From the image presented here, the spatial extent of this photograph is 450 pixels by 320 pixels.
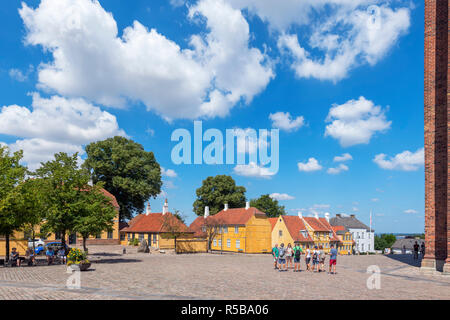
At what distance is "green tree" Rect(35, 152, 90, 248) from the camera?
2770cm

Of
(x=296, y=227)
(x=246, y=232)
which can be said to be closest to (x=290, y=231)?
(x=296, y=227)

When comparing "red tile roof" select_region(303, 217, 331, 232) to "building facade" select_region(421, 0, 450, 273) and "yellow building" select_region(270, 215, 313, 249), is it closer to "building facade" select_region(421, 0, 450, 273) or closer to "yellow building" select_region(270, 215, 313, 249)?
"yellow building" select_region(270, 215, 313, 249)

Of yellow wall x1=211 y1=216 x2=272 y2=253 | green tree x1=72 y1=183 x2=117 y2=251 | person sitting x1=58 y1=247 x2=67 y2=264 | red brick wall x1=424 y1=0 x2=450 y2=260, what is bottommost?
yellow wall x1=211 y1=216 x2=272 y2=253

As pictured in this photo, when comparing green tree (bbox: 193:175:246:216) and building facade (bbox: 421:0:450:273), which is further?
green tree (bbox: 193:175:246:216)

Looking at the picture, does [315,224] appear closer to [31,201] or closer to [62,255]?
Answer: [62,255]

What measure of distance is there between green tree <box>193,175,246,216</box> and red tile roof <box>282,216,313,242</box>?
470 inches

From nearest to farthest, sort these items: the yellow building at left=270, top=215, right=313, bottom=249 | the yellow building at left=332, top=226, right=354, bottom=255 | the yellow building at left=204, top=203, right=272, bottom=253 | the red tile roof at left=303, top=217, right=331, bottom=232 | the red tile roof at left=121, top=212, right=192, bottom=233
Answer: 1. the red tile roof at left=121, top=212, right=192, bottom=233
2. the yellow building at left=204, top=203, right=272, bottom=253
3. the yellow building at left=270, top=215, right=313, bottom=249
4. the red tile roof at left=303, top=217, right=331, bottom=232
5. the yellow building at left=332, top=226, right=354, bottom=255

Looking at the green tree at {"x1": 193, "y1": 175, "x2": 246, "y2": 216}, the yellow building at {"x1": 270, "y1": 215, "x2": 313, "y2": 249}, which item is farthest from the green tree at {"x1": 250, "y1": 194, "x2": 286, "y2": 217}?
the yellow building at {"x1": 270, "y1": 215, "x2": 313, "y2": 249}

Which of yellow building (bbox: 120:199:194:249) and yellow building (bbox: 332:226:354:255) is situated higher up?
yellow building (bbox: 120:199:194:249)

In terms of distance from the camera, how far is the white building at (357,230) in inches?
3979

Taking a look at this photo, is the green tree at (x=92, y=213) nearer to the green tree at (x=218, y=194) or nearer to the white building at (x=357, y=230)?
the green tree at (x=218, y=194)

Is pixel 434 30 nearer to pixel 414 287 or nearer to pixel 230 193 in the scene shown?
pixel 414 287

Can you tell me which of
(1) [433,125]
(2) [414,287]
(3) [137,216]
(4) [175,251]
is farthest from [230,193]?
(2) [414,287]

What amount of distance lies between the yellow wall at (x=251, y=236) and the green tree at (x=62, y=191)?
1141 inches
